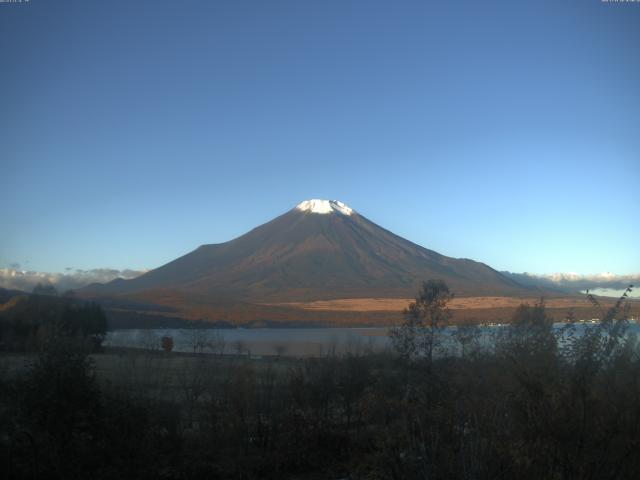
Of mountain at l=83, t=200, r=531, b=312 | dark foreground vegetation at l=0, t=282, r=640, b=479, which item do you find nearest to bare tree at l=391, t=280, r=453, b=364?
dark foreground vegetation at l=0, t=282, r=640, b=479

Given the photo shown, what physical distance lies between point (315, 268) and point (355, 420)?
481 feet

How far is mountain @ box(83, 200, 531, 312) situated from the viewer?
137 metres

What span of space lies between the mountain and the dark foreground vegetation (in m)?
104

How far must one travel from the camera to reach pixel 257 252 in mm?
179125

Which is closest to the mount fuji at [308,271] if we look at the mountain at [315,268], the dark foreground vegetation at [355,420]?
the mountain at [315,268]

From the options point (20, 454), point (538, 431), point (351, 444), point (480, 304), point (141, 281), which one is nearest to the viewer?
point (538, 431)

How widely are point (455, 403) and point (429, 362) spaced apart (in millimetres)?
14046

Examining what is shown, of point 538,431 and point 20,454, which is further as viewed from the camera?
point 20,454

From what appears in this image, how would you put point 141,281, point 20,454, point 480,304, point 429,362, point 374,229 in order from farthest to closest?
point 374,229 → point 141,281 → point 480,304 → point 429,362 → point 20,454

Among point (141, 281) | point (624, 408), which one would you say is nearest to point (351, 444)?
point (624, 408)

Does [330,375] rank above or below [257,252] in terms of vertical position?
below

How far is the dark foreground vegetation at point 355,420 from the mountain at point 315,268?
341ft

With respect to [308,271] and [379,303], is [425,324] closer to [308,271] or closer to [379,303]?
[379,303]

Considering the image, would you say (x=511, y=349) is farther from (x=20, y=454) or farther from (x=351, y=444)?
(x=20, y=454)
